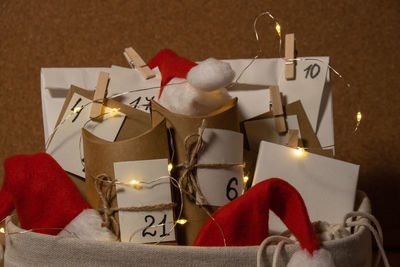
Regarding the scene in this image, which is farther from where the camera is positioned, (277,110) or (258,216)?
(277,110)

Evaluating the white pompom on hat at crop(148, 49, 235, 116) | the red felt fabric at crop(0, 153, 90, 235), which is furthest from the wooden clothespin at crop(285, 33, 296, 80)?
the red felt fabric at crop(0, 153, 90, 235)

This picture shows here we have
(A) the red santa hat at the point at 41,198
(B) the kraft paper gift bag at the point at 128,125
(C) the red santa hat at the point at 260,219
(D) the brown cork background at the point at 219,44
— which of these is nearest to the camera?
(C) the red santa hat at the point at 260,219

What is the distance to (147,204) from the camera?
1.82ft

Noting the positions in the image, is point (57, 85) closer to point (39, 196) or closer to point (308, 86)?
point (39, 196)

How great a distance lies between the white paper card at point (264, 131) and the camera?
703mm

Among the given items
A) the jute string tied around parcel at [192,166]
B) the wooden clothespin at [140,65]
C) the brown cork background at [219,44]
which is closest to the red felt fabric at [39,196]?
the jute string tied around parcel at [192,166]

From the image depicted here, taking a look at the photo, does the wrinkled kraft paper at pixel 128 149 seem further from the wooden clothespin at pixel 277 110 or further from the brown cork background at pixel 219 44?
the brown cork background at pixel 219 44

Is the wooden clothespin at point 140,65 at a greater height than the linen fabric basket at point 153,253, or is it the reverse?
the wooden clothespin at point 140,65

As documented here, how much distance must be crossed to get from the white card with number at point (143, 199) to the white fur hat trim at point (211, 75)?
4.4 inches

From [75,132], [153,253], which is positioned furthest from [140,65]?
[153,253]

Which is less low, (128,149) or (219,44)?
(219,44)

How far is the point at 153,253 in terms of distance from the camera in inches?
18.7

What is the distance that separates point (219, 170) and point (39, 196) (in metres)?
0.22

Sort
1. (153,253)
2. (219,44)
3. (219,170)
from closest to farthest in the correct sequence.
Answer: (153,253) < (219,170) < (219,44)
